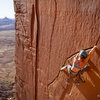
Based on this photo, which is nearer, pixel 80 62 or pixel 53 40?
pixel 80 62

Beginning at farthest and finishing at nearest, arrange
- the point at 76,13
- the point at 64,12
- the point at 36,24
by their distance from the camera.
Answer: the point at 36,24 < the point at 64,12 < the point at 76,13

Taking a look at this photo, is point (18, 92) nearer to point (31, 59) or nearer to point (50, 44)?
point (31, 59)

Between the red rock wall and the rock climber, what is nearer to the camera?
the rock climber

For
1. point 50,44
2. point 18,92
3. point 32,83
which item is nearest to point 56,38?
point 50,44

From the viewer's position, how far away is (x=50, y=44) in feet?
6.66

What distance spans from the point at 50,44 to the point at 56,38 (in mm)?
165

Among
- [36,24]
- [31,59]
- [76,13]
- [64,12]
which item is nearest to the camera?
[76,13]

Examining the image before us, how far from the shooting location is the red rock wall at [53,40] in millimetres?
1565

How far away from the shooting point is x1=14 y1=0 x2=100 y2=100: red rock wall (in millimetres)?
1565

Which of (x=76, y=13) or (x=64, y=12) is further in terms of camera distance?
(x=64, y=12)

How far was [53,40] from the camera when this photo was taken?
1970 mm

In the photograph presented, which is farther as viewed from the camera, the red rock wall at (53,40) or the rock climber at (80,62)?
the red rock wall at (53,40)

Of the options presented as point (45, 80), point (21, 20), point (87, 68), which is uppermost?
point (21, 20)

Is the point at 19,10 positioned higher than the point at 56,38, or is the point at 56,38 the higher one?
the point at 19,10
